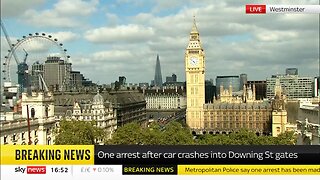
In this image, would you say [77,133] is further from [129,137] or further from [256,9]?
[256,9]

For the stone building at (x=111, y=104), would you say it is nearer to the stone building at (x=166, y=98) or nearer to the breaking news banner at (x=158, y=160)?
the breaking news banner at (x=158, y=160)

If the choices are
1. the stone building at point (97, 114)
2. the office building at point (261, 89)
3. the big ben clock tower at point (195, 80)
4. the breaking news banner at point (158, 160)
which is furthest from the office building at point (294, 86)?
the breaking news banner at point (158, 160)

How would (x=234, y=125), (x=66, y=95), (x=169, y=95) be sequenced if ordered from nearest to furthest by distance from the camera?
(x=66, y=95)
(x=234, y=125)
(x=169, y=95)

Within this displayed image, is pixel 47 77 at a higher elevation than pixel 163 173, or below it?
higher

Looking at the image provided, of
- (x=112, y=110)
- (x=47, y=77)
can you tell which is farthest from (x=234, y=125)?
(x=47, y=77)

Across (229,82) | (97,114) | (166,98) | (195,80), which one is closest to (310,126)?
(97,114)

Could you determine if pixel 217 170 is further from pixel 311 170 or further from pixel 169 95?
pixel 169 95

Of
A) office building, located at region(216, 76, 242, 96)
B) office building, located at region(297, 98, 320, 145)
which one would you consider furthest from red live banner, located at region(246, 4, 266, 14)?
office building, located at region(216, 76, 242, 96)
